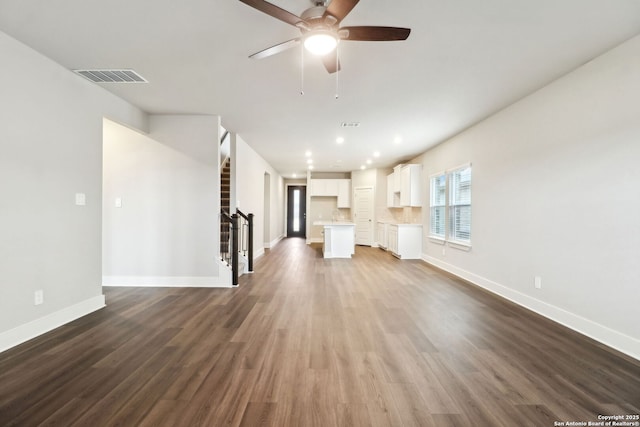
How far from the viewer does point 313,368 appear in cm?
207

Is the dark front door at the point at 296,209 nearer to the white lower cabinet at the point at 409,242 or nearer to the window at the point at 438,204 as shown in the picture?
the white lower cabinet at the point at 409,242

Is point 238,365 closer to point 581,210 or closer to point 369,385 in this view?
point 369,385

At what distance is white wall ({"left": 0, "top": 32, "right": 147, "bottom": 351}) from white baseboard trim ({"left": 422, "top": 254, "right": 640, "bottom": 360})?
5.35m

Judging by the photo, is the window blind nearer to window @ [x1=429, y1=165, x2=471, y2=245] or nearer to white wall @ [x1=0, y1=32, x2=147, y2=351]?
window @ [x1=429, y1=165, x2=471, y2=245]

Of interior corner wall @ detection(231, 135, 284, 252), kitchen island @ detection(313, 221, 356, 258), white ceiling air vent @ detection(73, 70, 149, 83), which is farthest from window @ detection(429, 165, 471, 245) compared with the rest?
white ceiling air vent @ detection(73, 70, 149, 83)

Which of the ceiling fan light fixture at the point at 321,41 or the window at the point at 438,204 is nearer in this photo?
the ceiling fan light fixture at the point at 321,41

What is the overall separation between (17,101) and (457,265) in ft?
20.9

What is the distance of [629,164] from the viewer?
2.38 meters

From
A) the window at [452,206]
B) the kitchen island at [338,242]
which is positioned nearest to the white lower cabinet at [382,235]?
the kitchen island at [338,242]

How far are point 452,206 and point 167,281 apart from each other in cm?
541

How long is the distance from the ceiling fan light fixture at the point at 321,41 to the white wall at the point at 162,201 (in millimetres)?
2838

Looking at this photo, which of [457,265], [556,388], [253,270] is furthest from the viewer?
[253,270]

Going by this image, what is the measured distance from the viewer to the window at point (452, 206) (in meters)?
4.99

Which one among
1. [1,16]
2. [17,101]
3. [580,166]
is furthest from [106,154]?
[580,166]
